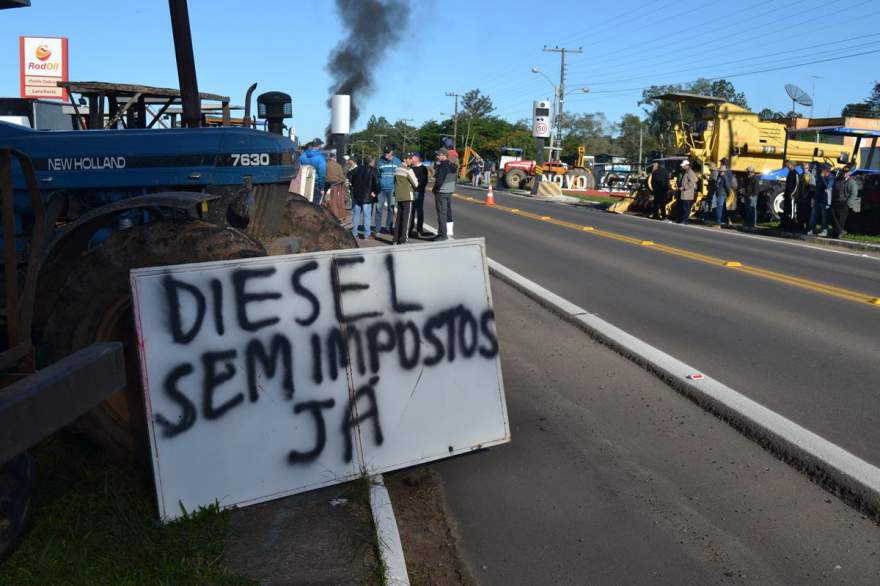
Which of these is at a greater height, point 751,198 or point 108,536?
point 108,536

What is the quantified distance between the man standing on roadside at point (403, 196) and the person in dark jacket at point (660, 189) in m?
14.8

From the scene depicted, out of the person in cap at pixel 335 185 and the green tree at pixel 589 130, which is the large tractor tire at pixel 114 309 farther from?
the green tree at pixel 589 130

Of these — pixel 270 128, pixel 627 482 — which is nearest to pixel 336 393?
pixel 627 482

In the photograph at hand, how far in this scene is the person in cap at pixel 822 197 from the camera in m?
22.1

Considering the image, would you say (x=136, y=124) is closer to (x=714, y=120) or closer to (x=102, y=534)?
(x=102, y=534)

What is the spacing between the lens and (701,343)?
27.6 feet

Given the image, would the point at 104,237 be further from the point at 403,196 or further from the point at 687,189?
the point at 687,189

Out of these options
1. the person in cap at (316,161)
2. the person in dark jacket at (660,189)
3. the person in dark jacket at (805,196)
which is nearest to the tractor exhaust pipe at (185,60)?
the person in cap at (316,161)

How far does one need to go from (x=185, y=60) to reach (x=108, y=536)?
519 centimetres

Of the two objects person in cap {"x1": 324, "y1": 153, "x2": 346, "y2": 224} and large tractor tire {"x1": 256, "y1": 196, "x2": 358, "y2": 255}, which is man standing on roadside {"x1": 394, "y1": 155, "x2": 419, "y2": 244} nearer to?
person in cap {"x1": 324, "y1": 153, "x2": 346, "y2": 224}

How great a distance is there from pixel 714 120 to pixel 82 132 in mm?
28187

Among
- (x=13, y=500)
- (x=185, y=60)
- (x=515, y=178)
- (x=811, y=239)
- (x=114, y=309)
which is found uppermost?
(x=185, y=60)

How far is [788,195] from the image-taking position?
2398cm

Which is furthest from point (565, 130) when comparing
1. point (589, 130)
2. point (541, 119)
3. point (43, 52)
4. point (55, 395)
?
point (55, 395)
